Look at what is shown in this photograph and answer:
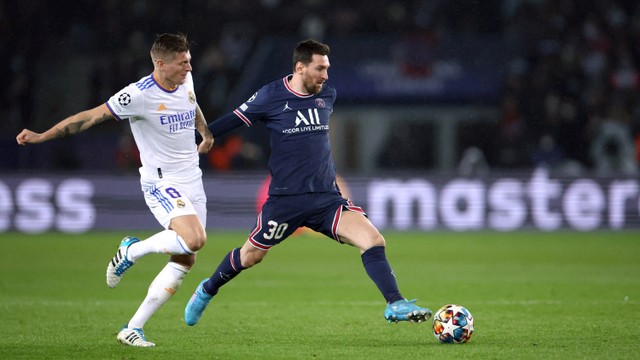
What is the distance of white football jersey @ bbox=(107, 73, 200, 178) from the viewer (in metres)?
7.34

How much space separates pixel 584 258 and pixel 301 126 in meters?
7.42

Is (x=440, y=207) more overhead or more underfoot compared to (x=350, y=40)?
more underfoot

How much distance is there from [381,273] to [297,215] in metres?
0.75

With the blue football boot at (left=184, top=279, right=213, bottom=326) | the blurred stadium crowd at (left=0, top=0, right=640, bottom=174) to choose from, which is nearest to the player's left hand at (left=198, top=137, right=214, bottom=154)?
the blue football boot at (left=184, top=279, right=213, bottom=326)

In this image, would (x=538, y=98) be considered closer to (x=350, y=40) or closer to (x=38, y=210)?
(x=350, y=40)

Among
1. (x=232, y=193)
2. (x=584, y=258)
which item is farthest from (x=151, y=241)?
(x=232, y=193)

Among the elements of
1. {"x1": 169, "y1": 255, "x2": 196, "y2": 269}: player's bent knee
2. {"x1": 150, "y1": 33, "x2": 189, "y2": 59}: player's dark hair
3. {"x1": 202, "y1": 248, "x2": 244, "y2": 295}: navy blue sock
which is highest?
{"x1": 150, "y1": 33, "x2": 189, "y2": 59}: player's dark hair

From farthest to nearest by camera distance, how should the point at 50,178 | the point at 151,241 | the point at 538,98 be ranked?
1. the point at 538,98
2. the point at 50,178
3. the point at 151,241

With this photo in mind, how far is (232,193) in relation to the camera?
17.9m

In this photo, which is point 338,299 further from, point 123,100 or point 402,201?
point 402,201

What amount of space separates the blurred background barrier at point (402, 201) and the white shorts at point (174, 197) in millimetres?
10112

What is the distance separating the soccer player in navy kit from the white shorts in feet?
1.44

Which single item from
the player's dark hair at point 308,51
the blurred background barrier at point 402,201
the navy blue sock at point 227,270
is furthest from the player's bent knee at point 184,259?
the blurred background barrier at point 402,201

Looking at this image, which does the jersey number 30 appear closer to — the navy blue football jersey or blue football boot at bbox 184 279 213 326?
the navy blue football jersey
